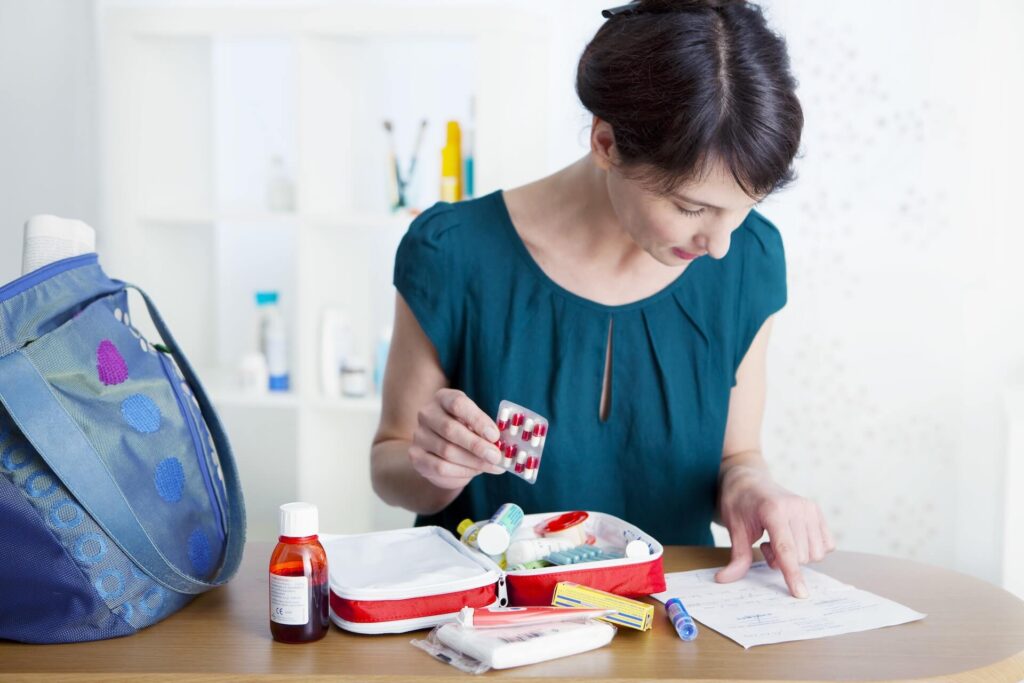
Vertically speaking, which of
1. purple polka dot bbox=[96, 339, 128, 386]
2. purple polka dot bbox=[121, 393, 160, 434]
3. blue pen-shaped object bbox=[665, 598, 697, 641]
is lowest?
blue pen-shaped object bbox=[665, 598, 697, 641]

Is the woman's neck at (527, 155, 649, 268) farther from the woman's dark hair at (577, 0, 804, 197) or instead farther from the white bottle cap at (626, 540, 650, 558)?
the white bottle cap at (626, 540, 650, 558)

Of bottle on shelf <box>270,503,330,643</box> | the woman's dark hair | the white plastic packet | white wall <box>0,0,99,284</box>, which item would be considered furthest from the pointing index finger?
white wall <box>0,0,99,284</box>

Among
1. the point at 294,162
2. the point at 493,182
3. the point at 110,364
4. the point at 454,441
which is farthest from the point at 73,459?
the point at 294,162

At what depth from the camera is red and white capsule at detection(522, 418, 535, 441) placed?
101 centimetres

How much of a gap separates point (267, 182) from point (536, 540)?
204cm

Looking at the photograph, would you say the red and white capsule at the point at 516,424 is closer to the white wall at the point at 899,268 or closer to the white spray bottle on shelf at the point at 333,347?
the white spray bottle on shelf at the point at 333,347

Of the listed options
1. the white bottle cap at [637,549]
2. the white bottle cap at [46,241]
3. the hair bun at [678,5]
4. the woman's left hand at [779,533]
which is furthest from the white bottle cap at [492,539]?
the hair bun at [678,5]

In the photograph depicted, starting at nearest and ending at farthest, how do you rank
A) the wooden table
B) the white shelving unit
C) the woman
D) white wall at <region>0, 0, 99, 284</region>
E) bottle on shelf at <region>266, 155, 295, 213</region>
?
the wooden table
the woman
white wall at <region>0, 0, 99, 284</region>
the white shelving unit
bottle on shelf at <region>266, 155, 295, 213</region>

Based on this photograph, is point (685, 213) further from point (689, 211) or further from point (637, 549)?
point (637, 549)

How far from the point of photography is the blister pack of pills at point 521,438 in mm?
1012

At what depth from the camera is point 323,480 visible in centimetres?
281

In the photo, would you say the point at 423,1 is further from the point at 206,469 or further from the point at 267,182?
the point at 206,469

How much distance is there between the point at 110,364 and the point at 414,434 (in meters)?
0.32

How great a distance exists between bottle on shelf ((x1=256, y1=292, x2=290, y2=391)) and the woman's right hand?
1.78 m
